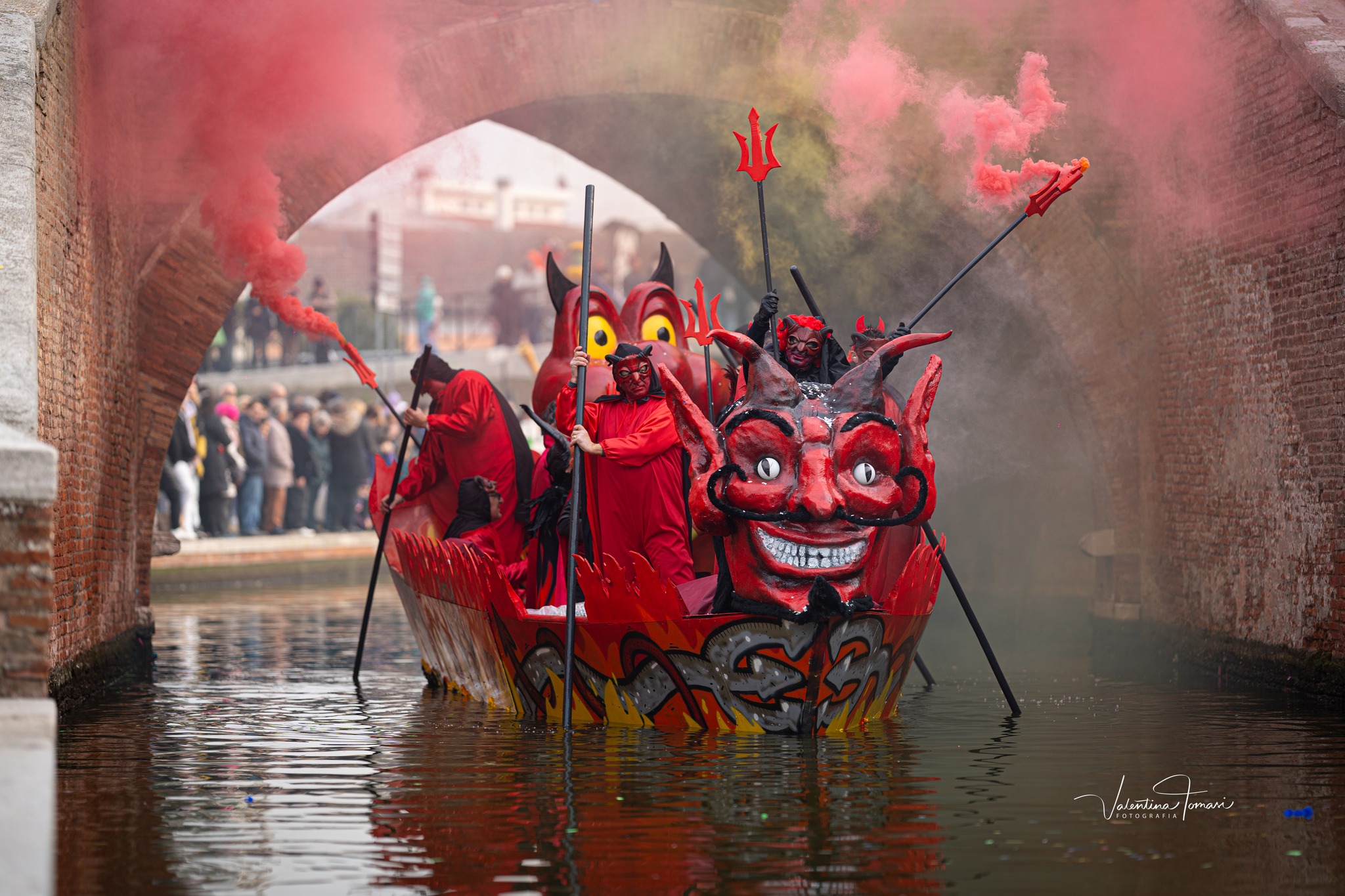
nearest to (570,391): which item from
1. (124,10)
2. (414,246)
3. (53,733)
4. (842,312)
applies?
(124,10)

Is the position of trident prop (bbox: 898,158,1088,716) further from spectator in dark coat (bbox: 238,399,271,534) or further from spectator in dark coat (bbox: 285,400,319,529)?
spectator in dark coat (bbox: 285,400,319,529)

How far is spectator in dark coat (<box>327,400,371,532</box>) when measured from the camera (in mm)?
23328

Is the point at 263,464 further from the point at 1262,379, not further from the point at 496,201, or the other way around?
the point at 496,201

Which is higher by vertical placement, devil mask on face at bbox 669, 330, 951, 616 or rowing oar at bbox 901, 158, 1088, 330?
rowing oar at bbox 901, 158, 1088, 330

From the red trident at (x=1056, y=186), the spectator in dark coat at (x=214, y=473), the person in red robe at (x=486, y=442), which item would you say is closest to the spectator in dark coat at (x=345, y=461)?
the spectator in dark coat at (x=214, y=473)

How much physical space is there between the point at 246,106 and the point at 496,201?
55225 mm

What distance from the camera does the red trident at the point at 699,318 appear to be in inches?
449

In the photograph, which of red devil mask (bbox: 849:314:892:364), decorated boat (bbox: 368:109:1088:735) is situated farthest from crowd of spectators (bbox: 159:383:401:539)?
decorated boat (bbox: 368:109:1088:735)

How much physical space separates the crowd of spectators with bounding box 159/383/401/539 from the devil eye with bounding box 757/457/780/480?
13.1 metres

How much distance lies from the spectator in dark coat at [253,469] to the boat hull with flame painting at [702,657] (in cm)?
1276

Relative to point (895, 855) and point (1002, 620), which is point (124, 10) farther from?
point (1002, 620)

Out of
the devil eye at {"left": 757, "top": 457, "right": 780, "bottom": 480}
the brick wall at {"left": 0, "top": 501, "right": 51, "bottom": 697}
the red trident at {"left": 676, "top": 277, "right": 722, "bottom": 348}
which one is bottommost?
the brick wall at {"left": 0, "top": 501, "right": 51, "bottom": 697}

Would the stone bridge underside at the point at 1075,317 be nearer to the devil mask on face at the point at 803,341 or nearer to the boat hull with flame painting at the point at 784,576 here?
the boat hull with flame painting at the point at 784,576
